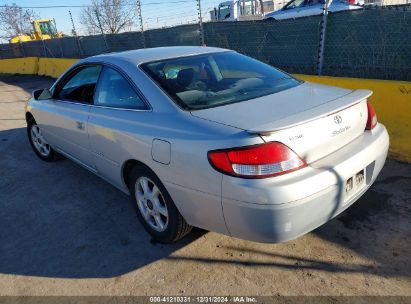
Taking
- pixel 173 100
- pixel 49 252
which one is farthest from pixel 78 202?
pixel 173 100

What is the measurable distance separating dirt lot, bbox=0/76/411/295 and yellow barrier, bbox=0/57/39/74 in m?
14.8

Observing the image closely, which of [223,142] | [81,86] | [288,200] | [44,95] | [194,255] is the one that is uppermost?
[81,86]

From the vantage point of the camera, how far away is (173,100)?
2.65 metres

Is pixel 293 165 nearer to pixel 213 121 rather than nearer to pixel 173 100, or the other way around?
pixel 213 121

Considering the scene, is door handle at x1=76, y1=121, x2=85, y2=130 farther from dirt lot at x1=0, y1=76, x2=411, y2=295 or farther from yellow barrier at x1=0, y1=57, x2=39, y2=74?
yellow barrier at x1=0, y1=57, x2=39, y2=74

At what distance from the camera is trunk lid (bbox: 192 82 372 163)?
2182 mm

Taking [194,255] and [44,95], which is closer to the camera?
[194,255]

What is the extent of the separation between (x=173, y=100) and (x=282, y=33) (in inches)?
230

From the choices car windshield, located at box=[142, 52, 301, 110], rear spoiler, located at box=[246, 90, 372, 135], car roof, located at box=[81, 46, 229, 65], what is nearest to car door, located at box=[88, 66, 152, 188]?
car roof, located at box=[81, 46, 229, 65]

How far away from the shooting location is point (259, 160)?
211cm

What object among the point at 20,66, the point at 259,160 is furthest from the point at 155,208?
the point at 20,66

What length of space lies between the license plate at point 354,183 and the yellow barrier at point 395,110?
2056mm

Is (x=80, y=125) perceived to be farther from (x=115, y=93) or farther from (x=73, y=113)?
(x=115, y=93)

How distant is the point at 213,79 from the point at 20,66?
1825cm
